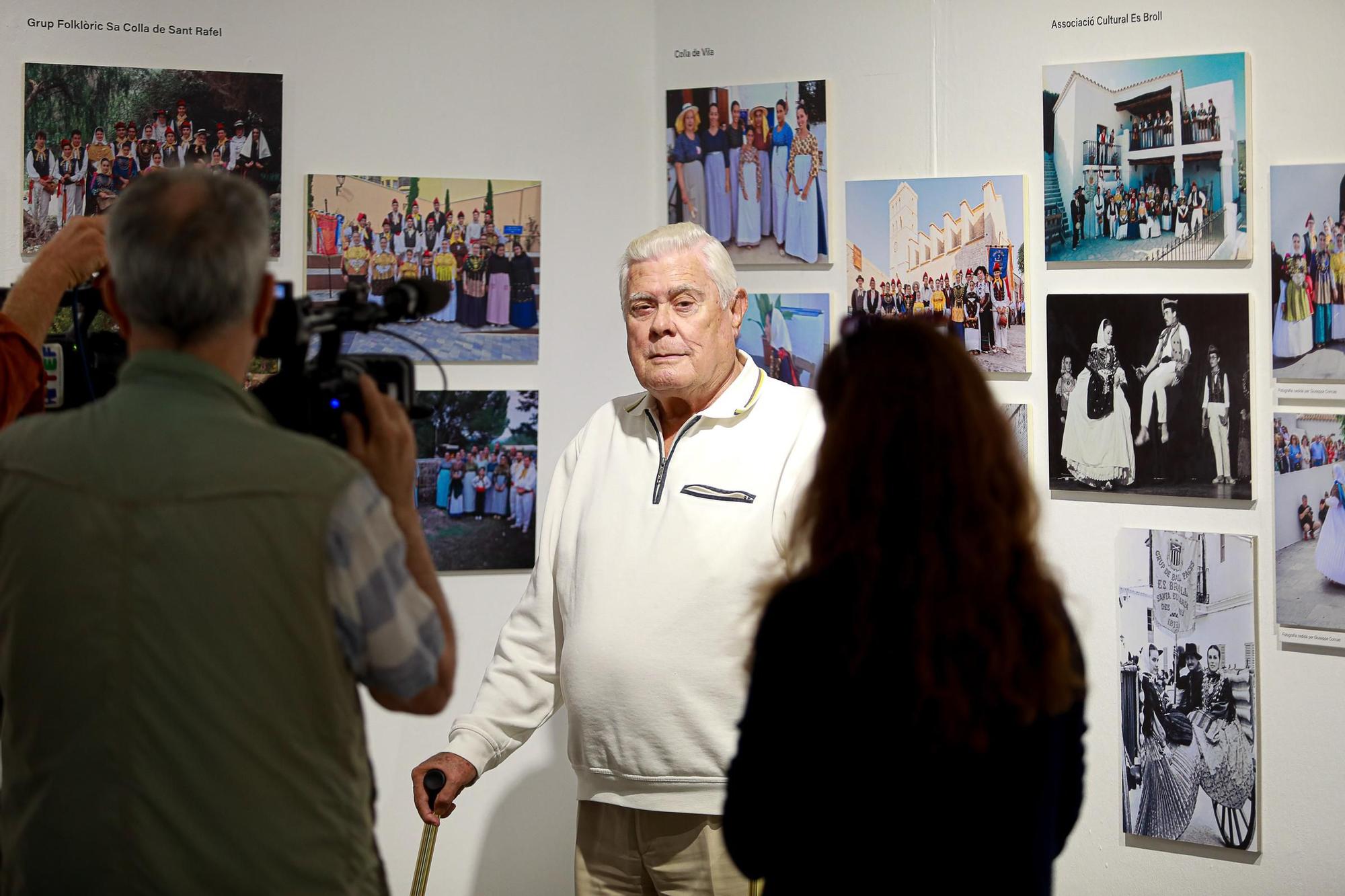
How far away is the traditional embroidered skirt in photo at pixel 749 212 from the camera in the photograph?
2.74 metres

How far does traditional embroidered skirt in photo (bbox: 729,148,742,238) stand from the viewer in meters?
2.76

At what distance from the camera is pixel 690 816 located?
207cm

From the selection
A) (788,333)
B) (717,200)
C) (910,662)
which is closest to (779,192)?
(717,200)

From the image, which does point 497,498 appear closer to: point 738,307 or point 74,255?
point 738,307

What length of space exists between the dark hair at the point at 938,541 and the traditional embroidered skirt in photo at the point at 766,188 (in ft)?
5.01

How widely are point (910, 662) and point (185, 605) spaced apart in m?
0.73

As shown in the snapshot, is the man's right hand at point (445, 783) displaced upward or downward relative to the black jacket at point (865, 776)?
downward

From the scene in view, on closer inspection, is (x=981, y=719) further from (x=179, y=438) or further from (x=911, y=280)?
(x=911, y=280)

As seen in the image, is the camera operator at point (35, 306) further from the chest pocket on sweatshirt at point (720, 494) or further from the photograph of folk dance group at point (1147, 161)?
the photograph of folk dance group at point (1147, 161)

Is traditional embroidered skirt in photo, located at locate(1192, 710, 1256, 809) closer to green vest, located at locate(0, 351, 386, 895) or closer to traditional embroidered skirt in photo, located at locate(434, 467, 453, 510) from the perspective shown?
traditional embroidered skirt in photo, located at locate(434, 467, 453, 510)

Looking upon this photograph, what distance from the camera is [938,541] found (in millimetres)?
1188

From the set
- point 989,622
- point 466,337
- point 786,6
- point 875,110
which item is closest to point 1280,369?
point 875,110

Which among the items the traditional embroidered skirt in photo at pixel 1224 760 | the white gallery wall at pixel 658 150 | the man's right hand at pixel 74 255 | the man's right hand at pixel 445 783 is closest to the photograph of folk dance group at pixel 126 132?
the white gallery wall at pixel 658 150

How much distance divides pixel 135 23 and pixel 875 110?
175 centimetres
